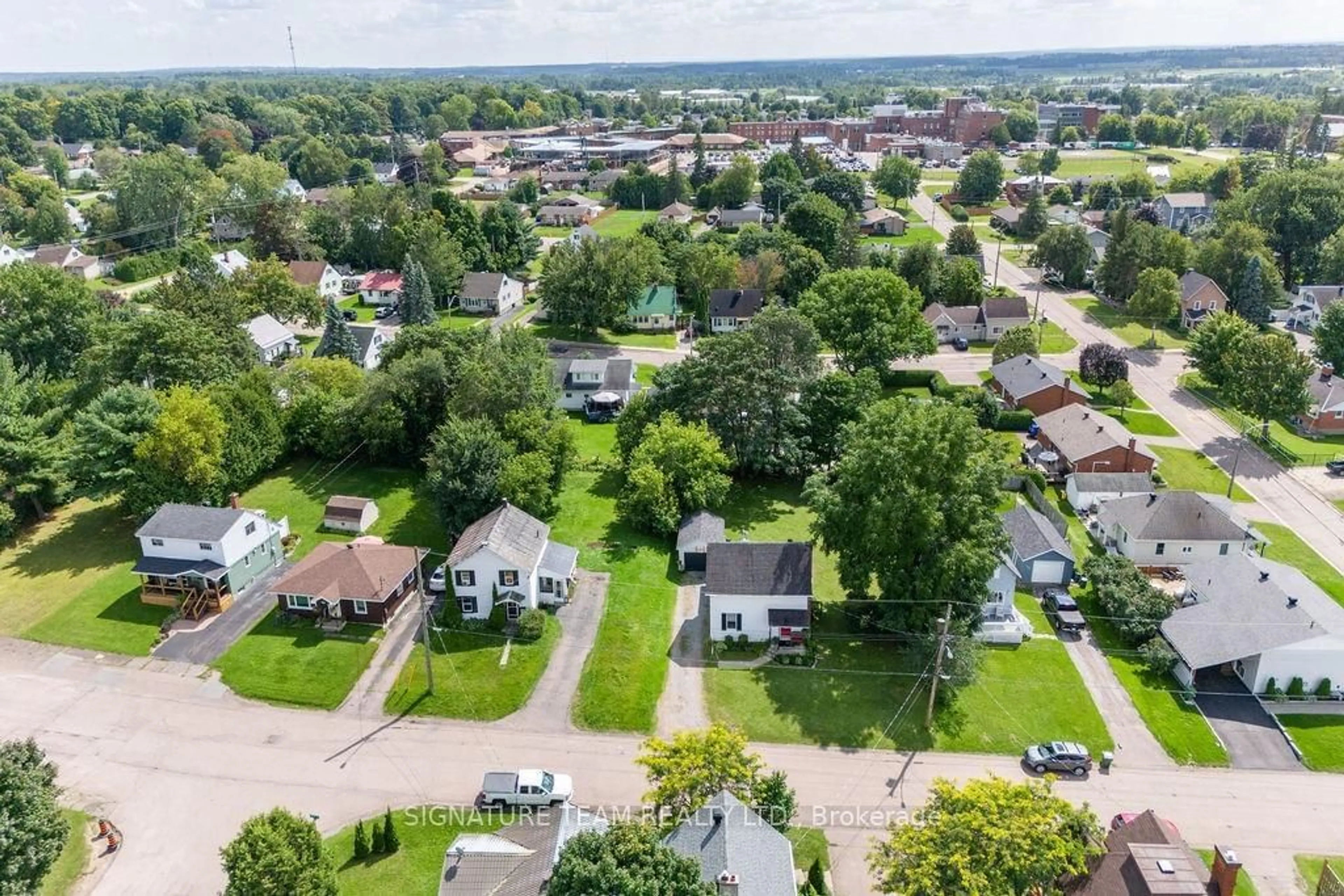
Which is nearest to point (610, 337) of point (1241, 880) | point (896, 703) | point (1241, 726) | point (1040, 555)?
point (1040, 555)

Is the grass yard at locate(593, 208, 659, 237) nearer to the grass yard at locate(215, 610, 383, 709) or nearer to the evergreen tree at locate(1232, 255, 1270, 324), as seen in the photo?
the evergreen tree at locate(1232, 255, 1270, 324)

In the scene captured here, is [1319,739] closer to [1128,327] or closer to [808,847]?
[808,847]

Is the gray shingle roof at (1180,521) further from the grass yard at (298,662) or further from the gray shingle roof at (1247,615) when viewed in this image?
the grass yard at (298,662)

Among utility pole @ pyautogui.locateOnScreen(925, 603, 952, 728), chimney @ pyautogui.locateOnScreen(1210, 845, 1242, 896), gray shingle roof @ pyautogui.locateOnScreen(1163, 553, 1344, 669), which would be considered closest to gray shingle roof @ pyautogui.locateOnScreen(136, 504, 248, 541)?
utility pole @ pyautogui.locateOnScreen(925, 603, 952, 728)

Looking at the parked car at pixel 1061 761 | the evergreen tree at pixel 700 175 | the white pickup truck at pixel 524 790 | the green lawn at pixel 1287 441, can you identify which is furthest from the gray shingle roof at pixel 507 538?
the evergreen tree at pixel 700 175

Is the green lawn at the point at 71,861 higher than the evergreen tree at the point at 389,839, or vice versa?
the evergreen tree at the point at 389,839

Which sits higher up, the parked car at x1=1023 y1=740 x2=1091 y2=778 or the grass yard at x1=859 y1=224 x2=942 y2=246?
the grass yard at x1=859 y1=224 x2=942 y2=246
